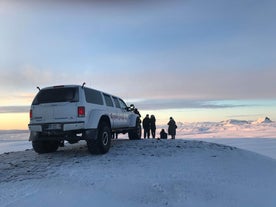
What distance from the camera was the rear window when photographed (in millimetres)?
11788

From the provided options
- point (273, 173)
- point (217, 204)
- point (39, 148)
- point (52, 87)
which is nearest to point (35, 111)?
point (52, 87)

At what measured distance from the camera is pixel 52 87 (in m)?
12.3

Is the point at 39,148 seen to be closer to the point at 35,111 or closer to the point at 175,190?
the point at 35,111

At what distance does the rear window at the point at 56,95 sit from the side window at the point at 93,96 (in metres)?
0.42

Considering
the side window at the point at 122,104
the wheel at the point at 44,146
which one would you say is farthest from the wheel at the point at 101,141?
the side window at the point at 122,104

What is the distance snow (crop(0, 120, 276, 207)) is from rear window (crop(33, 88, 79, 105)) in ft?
5.94

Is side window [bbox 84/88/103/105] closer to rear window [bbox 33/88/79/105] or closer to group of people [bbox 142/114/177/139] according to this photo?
rear window [bbox 33/88/79/105]

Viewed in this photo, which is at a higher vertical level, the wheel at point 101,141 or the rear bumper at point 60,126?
the rear bumper at point 60,126

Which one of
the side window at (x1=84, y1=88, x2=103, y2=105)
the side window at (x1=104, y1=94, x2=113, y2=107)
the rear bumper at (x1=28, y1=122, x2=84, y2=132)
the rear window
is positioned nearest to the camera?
the rear bumper at (x1=28, y1=122, x2=84, y2=132)

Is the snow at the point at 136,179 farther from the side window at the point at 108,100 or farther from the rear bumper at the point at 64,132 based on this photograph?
the side window at the point at 108,100

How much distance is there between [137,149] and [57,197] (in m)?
5.67

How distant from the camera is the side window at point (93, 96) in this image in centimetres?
1216

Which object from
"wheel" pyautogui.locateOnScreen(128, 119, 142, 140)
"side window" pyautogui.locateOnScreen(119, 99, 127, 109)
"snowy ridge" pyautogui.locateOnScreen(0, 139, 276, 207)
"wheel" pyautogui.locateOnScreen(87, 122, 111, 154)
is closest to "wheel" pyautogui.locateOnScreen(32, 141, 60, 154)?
"snowy ridge" pyautogui.locateOnScreen(0, 139, 276, 207)

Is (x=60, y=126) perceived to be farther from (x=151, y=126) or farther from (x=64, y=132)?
(x=151, y=126)
